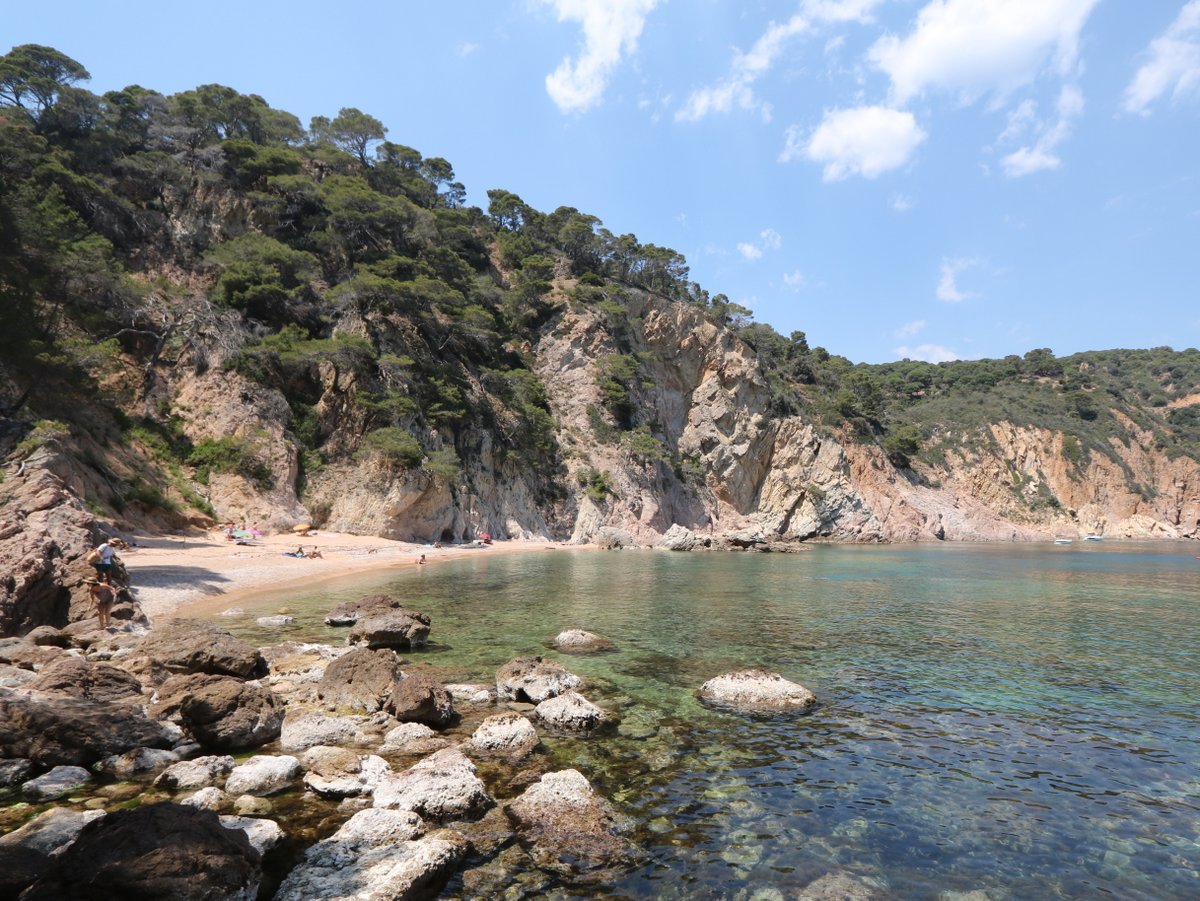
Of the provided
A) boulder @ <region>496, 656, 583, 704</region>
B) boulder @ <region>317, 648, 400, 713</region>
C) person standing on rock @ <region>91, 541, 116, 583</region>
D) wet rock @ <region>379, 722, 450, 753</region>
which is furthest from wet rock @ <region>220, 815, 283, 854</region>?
person standing on rock @ <region>91, 541, 116, 583</region>

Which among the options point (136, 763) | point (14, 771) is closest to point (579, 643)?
point (136, 763)

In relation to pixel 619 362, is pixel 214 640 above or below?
below

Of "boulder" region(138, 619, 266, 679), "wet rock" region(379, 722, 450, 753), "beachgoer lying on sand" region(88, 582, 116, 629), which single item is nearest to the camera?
"wet rock" region(379, 722, 450, 753)

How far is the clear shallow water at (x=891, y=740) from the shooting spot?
5.16 metres

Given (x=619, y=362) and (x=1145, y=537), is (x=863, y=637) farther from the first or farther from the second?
(x=1145, y=537)

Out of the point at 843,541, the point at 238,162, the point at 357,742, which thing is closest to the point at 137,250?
the point at 238,162

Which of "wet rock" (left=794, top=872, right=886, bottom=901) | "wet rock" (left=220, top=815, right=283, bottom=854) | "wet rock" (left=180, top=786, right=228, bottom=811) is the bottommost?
"wet rock" (left=180, top=786, right=228, bottom=811)

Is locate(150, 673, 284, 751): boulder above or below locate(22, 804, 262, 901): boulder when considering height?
below

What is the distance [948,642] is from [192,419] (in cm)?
3709

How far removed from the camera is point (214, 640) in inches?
394

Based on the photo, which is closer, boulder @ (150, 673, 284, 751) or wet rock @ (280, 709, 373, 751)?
boulder @ (150, 673, 284, 751)

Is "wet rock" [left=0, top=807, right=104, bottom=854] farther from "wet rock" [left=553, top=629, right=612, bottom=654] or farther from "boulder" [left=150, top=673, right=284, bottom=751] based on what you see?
"wet rock" [left=553, top=629, right=612, bottom=654]

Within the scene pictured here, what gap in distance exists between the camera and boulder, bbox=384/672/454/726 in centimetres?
809

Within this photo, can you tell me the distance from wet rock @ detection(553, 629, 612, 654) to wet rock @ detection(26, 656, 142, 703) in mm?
7369
